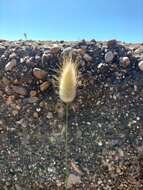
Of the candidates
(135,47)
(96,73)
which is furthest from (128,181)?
(135,47)

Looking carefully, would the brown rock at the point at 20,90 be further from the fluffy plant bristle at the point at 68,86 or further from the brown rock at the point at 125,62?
the fluffy plant bristle at the point at 68,86

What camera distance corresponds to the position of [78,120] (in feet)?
13.9

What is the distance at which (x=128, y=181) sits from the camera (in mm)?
3902

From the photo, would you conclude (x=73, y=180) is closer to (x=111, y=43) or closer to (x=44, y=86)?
(x=44, y=86)

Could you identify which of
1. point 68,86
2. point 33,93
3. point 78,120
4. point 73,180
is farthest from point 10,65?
point 68,86

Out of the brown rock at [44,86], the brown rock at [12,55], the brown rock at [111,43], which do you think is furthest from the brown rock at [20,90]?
the brown rock at [111,43]

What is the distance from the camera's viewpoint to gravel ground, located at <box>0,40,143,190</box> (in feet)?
13.0

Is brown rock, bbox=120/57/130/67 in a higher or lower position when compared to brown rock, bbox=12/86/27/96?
higher

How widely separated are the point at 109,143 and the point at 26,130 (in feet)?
2.76

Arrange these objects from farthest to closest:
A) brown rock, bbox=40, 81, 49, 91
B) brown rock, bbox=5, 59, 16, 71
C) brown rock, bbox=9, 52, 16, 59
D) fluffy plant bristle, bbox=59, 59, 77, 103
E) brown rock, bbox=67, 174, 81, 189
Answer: brown rock, bbox=9, 52, 16, 59
brown rock, bbox=5, 59, 16, 71
brown rock, bbox=40, 81, 49, 91
brown rock, bbox=67, 174, 81, 189
fluffy plant bristle, bbox=59, 59, 77, 103

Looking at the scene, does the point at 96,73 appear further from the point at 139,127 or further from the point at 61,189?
the point at 61,189

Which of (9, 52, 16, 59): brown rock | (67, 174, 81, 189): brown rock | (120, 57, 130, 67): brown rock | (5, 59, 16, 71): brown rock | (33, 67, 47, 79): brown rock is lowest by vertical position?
(67, 174, 81, 189): brown rock

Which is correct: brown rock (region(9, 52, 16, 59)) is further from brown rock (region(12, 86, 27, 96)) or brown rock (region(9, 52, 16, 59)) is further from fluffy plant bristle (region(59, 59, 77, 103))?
fluffy plant bristle (region(59, 59, 77, 103))

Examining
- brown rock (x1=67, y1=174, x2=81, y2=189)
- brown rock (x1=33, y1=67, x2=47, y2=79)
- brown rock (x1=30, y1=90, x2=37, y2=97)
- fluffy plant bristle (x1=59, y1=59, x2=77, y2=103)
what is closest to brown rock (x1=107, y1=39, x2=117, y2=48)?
brown rock (x1=33, y1=67, x2=47, y2=79)
